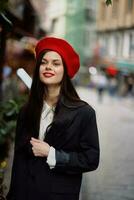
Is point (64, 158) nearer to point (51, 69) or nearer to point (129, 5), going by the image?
point (51, 69)

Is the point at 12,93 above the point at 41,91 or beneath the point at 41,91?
beneath

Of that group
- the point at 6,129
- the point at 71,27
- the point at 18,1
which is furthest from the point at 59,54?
the point at 71,27

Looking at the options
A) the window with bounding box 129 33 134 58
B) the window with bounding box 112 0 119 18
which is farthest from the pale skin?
the window with bounding box 112 0 119 18

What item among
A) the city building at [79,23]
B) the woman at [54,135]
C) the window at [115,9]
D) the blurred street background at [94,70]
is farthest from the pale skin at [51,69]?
the city building at [79,23]

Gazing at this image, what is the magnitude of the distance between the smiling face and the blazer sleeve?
0.87ft

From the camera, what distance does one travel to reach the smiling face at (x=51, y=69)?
3582 millimetres

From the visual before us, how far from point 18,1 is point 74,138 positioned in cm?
1676

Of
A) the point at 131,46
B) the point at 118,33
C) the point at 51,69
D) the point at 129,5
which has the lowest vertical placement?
the point at 131,46

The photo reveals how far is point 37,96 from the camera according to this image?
366cm

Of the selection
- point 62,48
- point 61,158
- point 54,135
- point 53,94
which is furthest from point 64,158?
point 62,48

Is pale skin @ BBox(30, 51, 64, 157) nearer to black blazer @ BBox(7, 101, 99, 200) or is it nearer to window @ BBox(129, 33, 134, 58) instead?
black blazer @ BBox(7, 101, 99, 200)

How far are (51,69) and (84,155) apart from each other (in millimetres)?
515

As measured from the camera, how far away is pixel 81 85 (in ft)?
220

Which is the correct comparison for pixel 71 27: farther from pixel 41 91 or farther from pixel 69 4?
pixel 41 91
